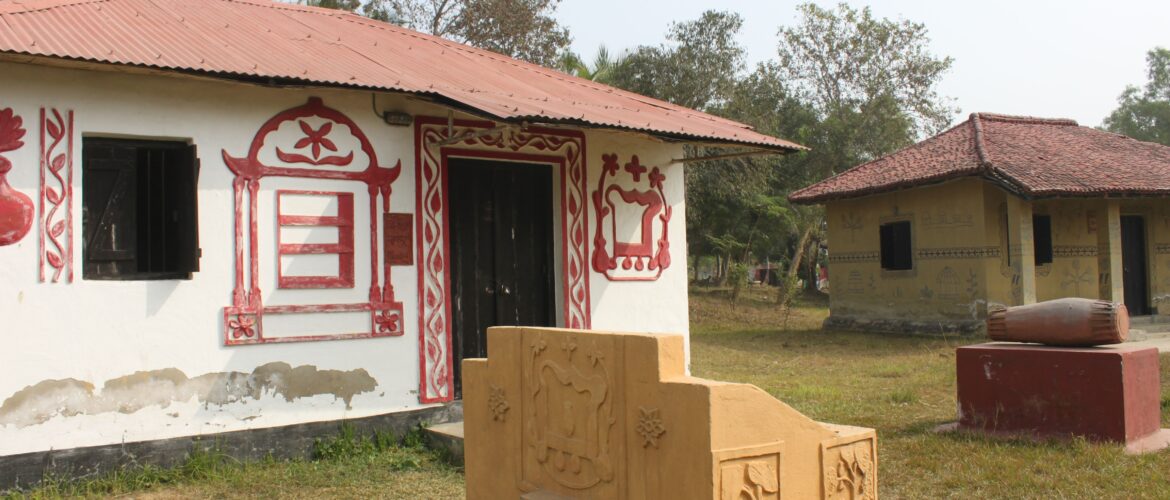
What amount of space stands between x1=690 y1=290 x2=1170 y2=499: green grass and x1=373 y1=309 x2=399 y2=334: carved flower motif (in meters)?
3.66

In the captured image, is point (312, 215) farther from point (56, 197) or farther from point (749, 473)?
→ point (749, 473)

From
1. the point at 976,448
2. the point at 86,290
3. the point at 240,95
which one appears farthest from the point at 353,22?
the point at 976,448

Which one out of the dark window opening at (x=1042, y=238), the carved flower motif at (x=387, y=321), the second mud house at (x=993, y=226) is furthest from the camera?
the dark window opening at (x=1042, y=238)

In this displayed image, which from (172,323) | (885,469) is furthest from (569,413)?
(172,323)

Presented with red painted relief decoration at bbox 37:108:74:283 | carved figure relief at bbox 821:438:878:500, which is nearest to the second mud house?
carved figure relief at bbox 821:438:878:500

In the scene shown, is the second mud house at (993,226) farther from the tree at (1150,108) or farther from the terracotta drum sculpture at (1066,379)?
the tree at (1150,108)

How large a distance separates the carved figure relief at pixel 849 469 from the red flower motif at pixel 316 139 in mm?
4463

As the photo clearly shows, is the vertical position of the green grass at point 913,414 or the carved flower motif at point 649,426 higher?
the carved flower motif at point 649,426

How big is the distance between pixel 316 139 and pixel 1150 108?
5659 centimetres

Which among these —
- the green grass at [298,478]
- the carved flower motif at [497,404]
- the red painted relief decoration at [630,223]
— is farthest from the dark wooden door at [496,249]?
the carved flower motif at [497,404]

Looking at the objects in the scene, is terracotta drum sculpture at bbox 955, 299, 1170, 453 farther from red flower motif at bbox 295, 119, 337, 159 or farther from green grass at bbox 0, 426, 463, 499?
red flower motif at bbox 295, 119, 337, 159

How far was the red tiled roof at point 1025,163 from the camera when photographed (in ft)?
49.2

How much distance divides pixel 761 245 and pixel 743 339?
12155mm

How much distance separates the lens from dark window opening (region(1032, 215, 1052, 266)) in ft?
54.0
